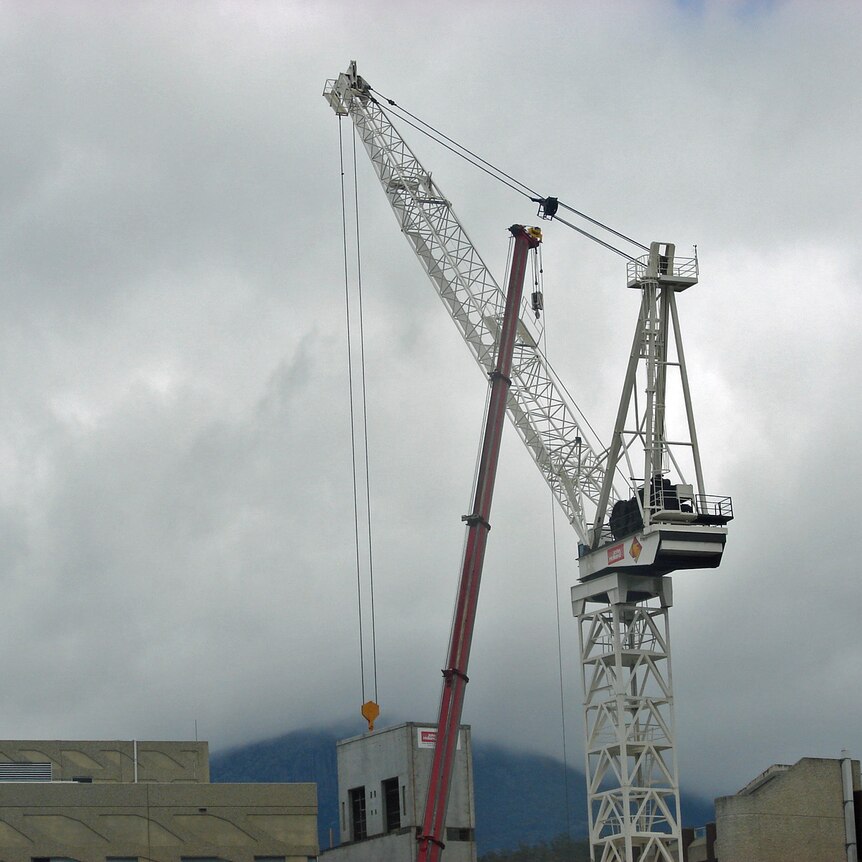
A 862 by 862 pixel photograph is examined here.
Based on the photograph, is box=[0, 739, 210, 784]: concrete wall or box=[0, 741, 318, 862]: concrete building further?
box=[0, 739, 210, 784]: concrete wall

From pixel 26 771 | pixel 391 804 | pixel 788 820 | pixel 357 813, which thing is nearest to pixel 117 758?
pixel 26 771

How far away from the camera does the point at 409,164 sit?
130500 millimetres

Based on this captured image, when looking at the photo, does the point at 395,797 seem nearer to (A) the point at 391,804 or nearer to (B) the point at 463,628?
(A) the point at 391,804

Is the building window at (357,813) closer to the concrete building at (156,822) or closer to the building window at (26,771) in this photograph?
the building window at (26,771)

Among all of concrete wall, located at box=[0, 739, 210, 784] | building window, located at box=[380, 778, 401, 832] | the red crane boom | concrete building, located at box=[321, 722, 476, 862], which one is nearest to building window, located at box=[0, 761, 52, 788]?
concrete wall, located at box=[0, 739, 210, 784]

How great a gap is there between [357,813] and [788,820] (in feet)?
93.6

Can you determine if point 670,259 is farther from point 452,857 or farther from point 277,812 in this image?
point 277,812

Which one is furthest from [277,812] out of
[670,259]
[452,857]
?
[670,259]

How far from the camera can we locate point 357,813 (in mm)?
108688

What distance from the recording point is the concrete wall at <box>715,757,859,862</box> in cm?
11319

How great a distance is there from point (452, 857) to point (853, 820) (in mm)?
30328

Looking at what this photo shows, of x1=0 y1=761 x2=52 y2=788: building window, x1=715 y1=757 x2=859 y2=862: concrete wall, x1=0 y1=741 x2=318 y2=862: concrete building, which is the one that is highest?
x1=0 y1=761 x2=52 y2=788: building window

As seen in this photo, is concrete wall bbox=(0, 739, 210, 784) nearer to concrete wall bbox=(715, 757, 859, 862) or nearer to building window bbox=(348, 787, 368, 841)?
building window bbox=(348, 787, 368, 841)

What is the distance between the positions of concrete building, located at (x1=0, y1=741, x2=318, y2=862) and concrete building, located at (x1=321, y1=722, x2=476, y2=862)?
2042 cm
